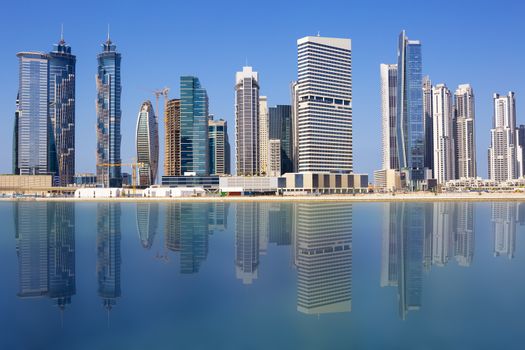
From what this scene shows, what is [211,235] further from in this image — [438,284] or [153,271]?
[438,284]

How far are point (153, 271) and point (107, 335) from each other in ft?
47.4

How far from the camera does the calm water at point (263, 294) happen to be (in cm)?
2145

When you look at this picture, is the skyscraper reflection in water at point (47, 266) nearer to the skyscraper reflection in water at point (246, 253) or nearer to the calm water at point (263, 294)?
the calm water at point (263, 294)

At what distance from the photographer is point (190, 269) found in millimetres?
37125

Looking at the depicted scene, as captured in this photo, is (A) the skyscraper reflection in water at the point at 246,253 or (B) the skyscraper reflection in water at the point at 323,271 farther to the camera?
(A) the skyscraper reflection in water at the point at 246,253

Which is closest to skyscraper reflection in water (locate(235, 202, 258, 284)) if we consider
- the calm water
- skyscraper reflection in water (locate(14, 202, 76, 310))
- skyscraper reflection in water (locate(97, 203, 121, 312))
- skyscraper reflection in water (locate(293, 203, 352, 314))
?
the calm water

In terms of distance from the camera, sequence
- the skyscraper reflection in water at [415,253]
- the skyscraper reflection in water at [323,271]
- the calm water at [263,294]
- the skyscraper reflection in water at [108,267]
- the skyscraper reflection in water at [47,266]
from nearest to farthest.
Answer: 1. the calm water at [263,294]
2. the skyscraper reflection in water at [323,271]
3. the skyscraper reflection in water at [108,267]
4. the skyscraper reflection in water at [47,266]
5. the skyscraper reflection in water at [415,253]

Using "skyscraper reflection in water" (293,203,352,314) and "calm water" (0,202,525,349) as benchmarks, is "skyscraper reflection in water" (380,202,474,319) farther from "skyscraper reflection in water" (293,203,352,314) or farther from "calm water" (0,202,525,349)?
"skyscraper reflection in water" (293,203,352,314)

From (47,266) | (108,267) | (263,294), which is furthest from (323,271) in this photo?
(47,266)

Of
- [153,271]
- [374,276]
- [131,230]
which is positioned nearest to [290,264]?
[374,276]

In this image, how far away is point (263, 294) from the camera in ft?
94.7

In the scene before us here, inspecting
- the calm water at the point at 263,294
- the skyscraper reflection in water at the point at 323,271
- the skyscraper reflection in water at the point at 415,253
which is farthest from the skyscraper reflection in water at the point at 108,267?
the skyscraper reflection in water at the point at 415,253

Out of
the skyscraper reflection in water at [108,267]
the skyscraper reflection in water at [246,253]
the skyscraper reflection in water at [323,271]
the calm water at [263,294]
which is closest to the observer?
the calm water at [263,294]

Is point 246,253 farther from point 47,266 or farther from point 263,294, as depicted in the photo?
point 47,266
